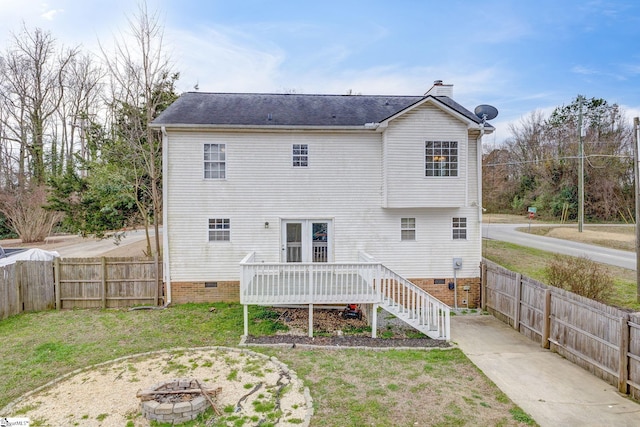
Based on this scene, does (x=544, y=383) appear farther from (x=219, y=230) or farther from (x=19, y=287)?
(x=19, y=287)

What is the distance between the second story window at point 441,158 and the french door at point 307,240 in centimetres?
393

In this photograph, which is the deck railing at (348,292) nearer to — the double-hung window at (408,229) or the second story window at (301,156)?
the double-hung window at (408,229)

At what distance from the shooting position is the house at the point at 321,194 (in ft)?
36.0

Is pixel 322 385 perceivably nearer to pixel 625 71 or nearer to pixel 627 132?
pixel 625 71

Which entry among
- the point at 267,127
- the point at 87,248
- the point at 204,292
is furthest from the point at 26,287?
the point at 87,248

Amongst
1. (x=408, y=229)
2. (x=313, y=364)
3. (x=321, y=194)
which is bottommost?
(x=313, y=364)

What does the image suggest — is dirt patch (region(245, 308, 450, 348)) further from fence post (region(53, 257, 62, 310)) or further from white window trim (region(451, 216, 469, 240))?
fence post (region(53, 257, 62, 310))

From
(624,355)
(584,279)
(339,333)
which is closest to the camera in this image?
(624,355)

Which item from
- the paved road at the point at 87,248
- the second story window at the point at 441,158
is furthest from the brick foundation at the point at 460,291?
the paved road at the point at 87,248

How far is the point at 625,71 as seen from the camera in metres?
27.4

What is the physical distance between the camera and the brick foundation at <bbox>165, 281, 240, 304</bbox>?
11188 millimetres

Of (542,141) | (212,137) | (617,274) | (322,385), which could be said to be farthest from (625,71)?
(322,385)

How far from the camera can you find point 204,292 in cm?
1123

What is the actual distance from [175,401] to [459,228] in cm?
1012
